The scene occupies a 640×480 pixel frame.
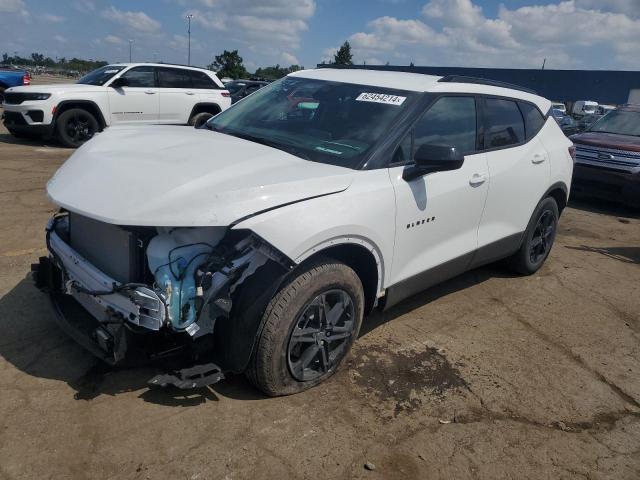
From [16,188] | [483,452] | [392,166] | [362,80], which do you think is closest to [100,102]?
[16,188]

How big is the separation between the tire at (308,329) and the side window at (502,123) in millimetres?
1860

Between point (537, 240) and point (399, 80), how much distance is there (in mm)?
2369

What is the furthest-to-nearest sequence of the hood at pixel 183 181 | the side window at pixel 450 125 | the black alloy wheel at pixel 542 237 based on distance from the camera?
the black alloy wheel at pixel 542 237
the side window at pixel 450 125
the hood at pixel 183 181

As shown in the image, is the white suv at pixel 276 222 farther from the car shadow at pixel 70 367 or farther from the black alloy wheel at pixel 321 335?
the car shadow at pixel 70 367

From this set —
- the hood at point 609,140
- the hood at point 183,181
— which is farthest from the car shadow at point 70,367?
the hood at point 609,140

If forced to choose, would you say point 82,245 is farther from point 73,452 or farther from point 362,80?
point 362,80

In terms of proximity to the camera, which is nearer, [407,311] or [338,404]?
[338,404]

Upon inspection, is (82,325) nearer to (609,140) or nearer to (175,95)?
(609,140)

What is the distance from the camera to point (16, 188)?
→ 714cm

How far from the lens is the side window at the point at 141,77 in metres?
11.1

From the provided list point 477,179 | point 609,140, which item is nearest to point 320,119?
point 477,179

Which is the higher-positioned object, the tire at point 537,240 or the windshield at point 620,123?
the windshield at point 620,123

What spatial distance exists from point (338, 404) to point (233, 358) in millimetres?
695

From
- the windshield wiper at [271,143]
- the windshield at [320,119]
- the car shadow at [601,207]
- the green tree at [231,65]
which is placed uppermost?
the green tree at [231,65]
